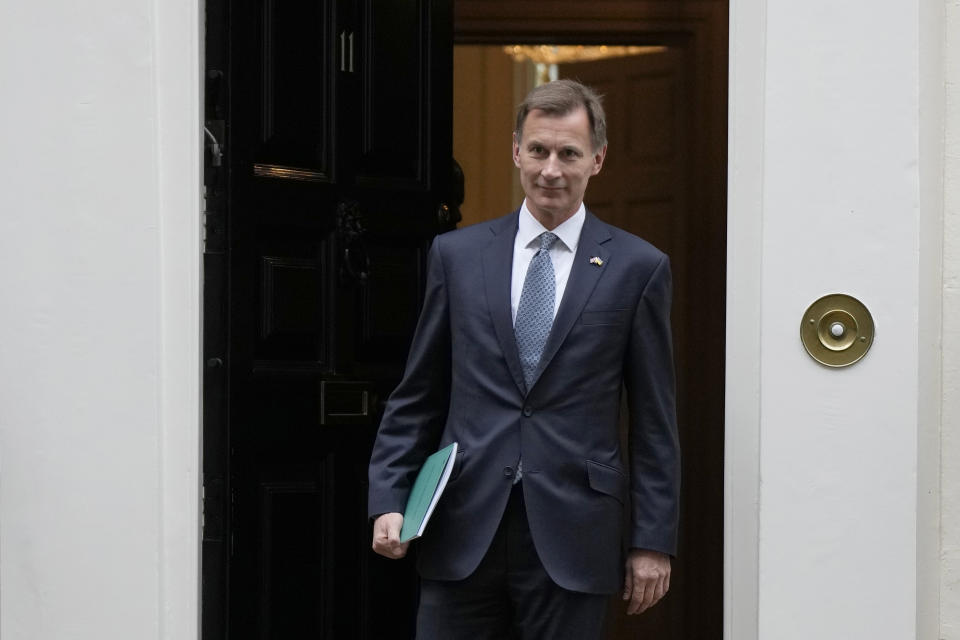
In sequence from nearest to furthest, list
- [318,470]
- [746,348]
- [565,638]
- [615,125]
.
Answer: [565,638], [746,348], [318,470], [615,125]

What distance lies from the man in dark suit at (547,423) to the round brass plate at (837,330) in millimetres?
328

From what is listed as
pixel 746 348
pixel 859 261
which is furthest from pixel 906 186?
pixel 746 348

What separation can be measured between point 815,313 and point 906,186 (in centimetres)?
35

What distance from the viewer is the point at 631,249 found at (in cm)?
305

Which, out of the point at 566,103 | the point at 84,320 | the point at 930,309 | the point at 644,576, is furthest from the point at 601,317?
A: the point at 84,320

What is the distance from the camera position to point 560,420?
2951 mm

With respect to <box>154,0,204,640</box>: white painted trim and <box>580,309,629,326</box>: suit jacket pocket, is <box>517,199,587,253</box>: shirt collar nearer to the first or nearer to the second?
<box>580,309,629,326</box>: suit jacket pocket

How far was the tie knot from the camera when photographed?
307 cm

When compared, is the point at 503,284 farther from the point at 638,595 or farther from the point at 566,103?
the point at 638,595

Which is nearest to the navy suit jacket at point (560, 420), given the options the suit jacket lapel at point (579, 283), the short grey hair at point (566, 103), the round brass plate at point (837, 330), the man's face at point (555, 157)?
the suit jacket lapel at point (579, 283)

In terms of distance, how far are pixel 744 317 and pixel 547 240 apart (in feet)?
1.67

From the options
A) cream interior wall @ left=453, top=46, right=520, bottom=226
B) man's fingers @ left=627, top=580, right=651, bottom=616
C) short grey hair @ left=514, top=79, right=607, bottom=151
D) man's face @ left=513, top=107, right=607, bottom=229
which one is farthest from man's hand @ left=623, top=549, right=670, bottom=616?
cream interior wall @ left=453, top=46, right=520, bottom=226

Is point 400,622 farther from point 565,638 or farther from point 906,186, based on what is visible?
point 906,186

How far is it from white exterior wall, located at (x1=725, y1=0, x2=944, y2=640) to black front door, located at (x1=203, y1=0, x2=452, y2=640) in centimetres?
127
